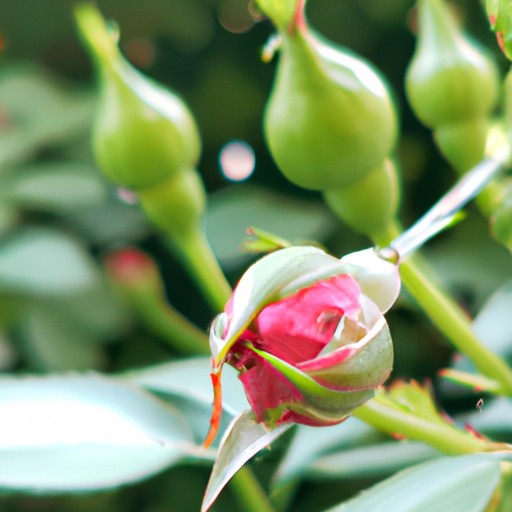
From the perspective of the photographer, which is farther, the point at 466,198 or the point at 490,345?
the point at 490,345

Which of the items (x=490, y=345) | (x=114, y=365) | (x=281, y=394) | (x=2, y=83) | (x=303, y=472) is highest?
(x=281, y=394)

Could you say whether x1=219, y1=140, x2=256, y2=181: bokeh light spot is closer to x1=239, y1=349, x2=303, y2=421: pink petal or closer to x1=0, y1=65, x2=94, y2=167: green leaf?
x1=0, y1=65, x2=94, y2=167: green leaf

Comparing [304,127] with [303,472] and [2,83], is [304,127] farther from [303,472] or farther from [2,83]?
[2,83]

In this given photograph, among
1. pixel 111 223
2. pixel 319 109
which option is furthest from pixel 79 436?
pixel 111 223

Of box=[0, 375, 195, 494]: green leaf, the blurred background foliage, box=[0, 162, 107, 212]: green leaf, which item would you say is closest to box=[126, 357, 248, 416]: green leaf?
box=[0, 375, 195, 494]: green leaf

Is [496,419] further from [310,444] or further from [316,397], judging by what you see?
[316,397]

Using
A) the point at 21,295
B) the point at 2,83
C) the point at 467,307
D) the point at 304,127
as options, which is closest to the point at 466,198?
the point at 304,127

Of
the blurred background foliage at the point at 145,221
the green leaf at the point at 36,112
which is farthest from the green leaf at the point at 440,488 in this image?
the green leaf at the point at 36,112

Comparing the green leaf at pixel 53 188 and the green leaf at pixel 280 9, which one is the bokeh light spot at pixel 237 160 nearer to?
the green leaf at pixel 53 188
